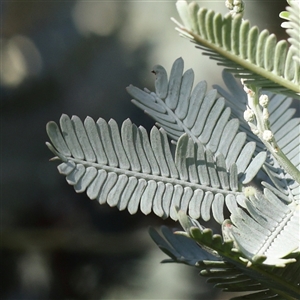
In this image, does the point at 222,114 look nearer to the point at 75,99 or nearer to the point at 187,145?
the point at 187,145

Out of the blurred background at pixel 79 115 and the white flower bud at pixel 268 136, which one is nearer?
the white flower bud at pixel 268 136

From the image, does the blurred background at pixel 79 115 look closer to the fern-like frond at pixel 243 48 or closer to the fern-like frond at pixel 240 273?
the fern-like frond at pixel 240 273

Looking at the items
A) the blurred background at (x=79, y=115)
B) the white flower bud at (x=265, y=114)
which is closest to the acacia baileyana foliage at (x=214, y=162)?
the white flower bud at (x=265, y=114)

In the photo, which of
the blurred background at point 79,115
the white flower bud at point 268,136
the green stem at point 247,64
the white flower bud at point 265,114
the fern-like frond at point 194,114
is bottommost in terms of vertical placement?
the blurred background at point 79,115

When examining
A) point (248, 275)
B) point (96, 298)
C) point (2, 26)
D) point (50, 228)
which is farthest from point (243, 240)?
point (2, 26)

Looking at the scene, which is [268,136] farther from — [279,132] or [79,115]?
[79,115]

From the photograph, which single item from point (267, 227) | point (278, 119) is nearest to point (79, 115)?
point (278, 119)

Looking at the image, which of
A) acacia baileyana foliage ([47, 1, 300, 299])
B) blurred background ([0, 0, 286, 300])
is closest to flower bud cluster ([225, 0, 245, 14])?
acacia baileyana foliage ([47, 1, 300, 299])
